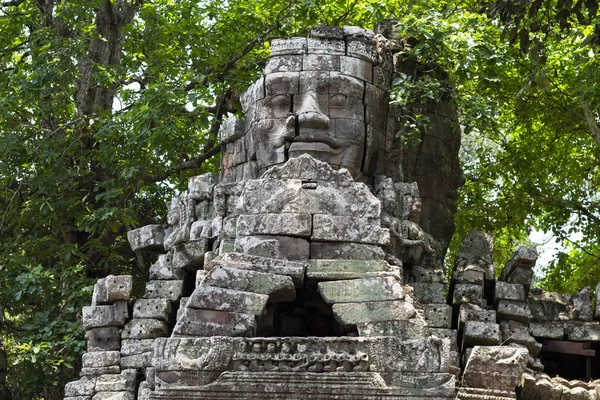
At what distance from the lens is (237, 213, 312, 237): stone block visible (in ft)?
50.6

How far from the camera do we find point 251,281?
1477 centimetres

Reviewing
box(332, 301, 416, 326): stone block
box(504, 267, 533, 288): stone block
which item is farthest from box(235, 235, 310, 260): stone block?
box(504, 267, 533, 288): stone block

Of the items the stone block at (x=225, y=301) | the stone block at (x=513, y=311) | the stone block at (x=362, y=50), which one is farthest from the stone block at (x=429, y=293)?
the stone block at (x=362, y=50)

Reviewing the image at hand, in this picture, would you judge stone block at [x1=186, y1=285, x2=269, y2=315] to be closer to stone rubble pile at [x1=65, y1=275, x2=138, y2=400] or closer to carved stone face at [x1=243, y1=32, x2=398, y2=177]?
stone rubble pile at [x1=65, y1=275, x2=138, y2=400]

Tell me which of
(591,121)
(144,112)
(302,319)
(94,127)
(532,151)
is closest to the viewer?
(302,319)

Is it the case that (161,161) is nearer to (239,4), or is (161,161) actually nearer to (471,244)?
(239,4)

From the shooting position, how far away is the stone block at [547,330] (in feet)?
56.7

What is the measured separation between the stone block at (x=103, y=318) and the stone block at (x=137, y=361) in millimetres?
Result: 429

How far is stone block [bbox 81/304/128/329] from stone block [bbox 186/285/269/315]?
7.49 ft

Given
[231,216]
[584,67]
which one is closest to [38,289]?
[231,216]

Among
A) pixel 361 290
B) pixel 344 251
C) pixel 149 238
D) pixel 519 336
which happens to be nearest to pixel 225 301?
pixel 361 290

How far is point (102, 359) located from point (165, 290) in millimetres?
1061

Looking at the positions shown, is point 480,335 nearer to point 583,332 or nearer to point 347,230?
point 583,332

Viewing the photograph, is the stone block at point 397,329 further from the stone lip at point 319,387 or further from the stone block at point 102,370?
the stone block at point 102,370
